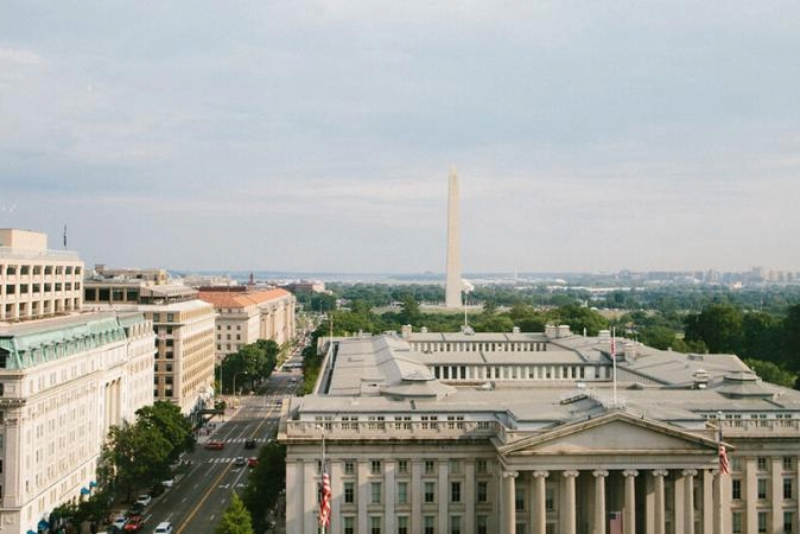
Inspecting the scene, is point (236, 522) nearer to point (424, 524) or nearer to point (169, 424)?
point (424, 524)

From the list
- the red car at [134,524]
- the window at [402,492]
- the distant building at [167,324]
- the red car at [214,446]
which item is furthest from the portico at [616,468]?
the distant building at [167,324]

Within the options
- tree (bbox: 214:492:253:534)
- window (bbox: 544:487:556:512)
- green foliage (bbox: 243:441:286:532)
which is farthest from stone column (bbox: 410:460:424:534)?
green foliage (bbox: 243:441:286:532)

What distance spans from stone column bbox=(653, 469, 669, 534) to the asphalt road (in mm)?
42029

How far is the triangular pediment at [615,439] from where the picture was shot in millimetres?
69812

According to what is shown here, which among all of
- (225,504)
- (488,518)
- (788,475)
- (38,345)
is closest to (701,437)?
(788,475)

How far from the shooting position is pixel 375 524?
74.4 meters

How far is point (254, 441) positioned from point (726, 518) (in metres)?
77.4

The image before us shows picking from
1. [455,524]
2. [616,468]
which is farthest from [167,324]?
[616,468]

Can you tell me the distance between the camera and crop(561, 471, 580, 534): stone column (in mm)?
70000

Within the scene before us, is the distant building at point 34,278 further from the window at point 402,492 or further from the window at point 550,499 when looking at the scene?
the window at point 550,499

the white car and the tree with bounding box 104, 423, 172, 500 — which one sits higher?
the tree with bounding box 104, 423, 172, 500

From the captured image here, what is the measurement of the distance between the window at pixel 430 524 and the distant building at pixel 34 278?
57893mm

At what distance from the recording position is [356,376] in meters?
106

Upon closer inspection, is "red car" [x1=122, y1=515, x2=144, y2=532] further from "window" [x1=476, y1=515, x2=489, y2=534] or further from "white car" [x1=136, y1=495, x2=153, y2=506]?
"window" [x1=476, y1=515, x2=489, y2=534]
